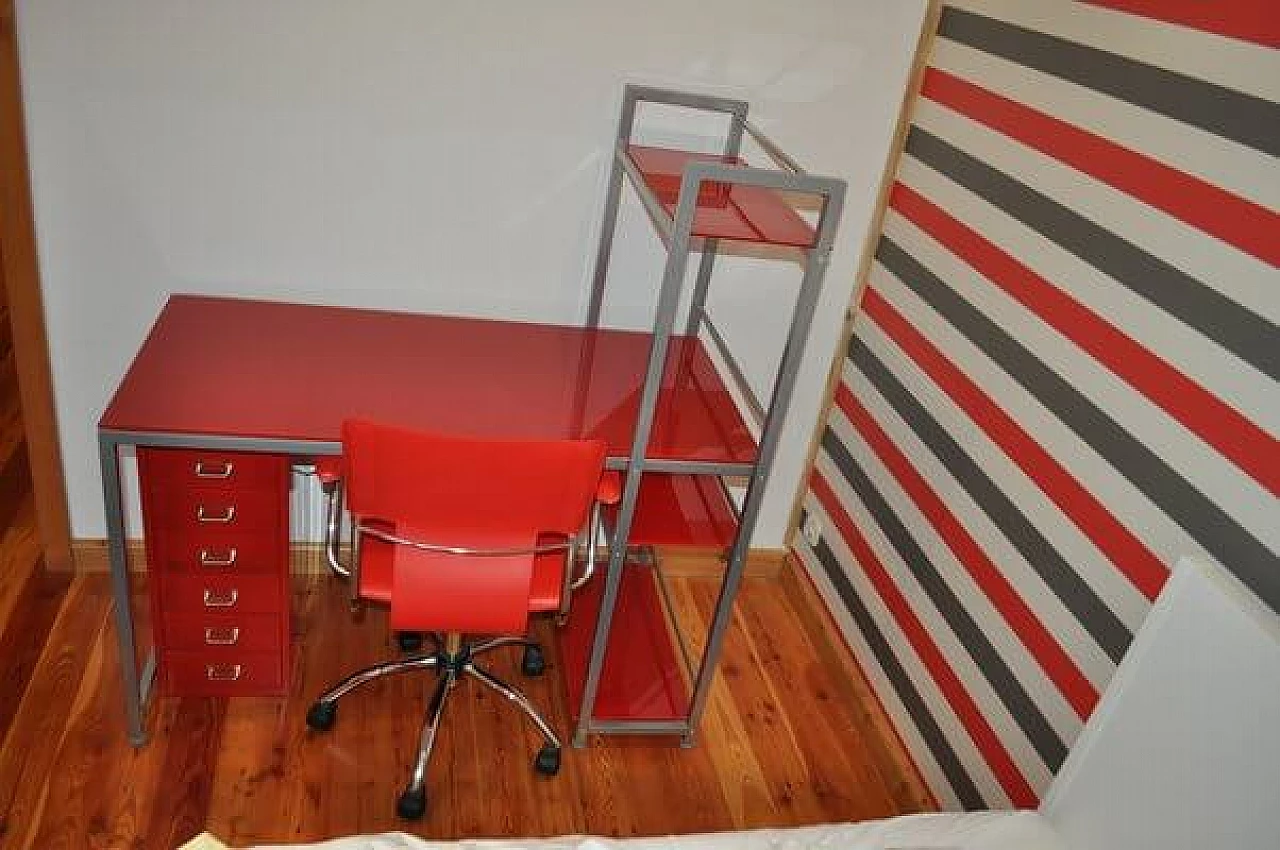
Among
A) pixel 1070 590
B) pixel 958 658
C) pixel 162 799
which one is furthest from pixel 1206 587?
pixel 162 799

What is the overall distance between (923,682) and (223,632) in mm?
1699

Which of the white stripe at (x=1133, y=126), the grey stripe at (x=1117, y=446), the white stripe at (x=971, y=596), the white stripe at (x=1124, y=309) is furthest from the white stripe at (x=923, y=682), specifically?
the white stripe at (x=1133, y=126)

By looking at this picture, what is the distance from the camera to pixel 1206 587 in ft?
5.19

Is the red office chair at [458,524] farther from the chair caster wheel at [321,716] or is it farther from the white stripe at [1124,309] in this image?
the white stripe at [1124,309]

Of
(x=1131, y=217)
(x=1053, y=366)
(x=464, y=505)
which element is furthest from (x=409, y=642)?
(x=1131, y=217)

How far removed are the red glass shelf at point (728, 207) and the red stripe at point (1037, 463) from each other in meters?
0.54

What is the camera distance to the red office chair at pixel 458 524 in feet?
6.00

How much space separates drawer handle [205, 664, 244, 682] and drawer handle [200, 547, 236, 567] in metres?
0.31

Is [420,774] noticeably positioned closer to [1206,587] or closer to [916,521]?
[916,521]

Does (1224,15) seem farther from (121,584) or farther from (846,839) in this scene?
(121,584)

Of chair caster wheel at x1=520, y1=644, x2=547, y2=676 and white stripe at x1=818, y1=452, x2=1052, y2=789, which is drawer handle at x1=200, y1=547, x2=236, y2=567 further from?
white stripe at x1=818, y1=452, x2=1052, y2=789

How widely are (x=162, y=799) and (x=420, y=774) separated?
1.82ft

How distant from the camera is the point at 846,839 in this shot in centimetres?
171

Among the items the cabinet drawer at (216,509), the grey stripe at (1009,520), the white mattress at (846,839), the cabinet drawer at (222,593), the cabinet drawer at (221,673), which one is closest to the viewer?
the white mattress at (846,839)
